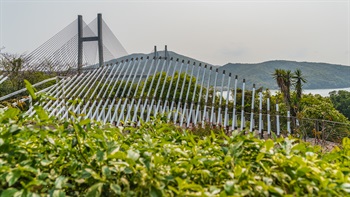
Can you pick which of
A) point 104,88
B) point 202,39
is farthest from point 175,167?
point 202,39

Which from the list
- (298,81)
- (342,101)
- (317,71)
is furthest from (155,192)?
(317,71)

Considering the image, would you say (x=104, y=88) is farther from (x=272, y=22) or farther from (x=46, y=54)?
(x=46, y=54)

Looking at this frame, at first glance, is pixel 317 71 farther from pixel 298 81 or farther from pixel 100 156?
pixel 100 156

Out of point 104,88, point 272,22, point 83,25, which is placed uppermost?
point 83,25

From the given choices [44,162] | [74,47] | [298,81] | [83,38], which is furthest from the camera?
[74,47]

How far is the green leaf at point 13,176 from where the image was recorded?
2.13 feet

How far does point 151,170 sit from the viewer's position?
0.66 metres

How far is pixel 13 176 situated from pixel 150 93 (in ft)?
18.4

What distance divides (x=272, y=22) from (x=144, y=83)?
2866 millimetres

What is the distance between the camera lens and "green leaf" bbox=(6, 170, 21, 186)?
2.13 feet

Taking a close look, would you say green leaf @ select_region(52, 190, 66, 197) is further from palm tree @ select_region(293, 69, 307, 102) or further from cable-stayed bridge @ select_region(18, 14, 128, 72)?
cable-stayed bridge @ select_region(18, 14, 128, 72)

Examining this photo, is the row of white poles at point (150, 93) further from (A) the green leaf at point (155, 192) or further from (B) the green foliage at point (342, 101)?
(B) the green foliage at point (342, 101)

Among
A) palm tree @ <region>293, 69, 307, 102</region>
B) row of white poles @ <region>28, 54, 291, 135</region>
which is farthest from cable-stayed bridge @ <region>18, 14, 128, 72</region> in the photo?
palm tree @ <region>293, 69, 307, 102</region>

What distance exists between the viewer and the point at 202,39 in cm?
749
